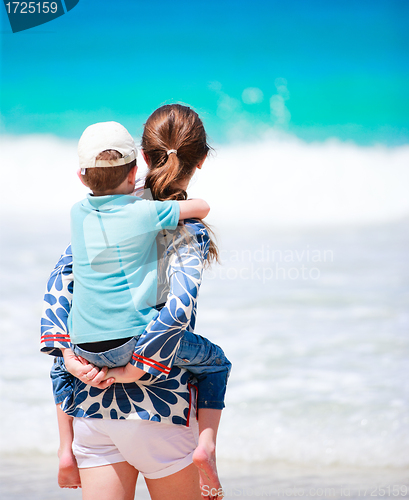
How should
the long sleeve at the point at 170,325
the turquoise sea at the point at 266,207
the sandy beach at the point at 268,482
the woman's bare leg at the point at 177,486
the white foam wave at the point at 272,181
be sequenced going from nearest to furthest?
the long sleeve at the point at 170,325, the woman's bare leg at the point at 177,486, the sandy beach at the point at 268,482, the turquoise sea at the point at 266,207, the white foam wave at the point at 272,181

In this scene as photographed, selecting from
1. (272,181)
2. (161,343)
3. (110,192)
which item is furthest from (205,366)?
(272,181)

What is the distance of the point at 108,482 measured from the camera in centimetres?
101

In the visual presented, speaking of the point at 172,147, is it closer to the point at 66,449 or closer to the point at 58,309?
the point at 58,309

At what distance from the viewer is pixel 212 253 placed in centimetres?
116

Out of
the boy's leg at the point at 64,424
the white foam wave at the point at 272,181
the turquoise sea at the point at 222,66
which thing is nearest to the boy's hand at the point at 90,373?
the boy's leg at the point at 64,424

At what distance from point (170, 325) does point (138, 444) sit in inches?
10.7

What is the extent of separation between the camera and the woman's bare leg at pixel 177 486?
1016 millimetres

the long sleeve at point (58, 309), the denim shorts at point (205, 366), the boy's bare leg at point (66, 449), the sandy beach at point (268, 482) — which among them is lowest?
the sandy beach at point (268, 482)

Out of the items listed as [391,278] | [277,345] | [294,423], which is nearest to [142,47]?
[391,278]

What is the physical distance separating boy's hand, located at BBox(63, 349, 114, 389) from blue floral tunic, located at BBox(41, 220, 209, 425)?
0.05m

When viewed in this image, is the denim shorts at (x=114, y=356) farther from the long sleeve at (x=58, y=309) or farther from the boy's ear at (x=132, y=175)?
the boy's ear at (x=132, y=175)

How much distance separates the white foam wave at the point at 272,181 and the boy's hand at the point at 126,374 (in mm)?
8319

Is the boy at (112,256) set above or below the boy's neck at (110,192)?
below

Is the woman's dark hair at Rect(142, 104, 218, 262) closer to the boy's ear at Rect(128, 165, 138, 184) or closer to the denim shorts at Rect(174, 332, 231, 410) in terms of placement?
the boy's ear at Rect(128, 165, 138, 184)
